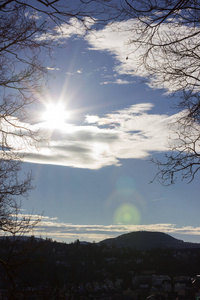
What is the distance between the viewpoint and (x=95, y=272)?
40.5m

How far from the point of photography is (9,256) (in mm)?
5355

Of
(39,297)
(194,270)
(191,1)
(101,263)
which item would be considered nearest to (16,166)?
(39,297)

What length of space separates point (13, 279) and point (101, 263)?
3998cm

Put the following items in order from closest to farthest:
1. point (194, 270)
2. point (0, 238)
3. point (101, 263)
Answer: point (0, 238), point (194, 270), point (101, 263)

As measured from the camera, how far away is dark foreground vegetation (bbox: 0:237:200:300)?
5344mm

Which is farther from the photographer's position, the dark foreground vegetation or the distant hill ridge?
the distant hill ridge

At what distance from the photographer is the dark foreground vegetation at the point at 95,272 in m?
5.34

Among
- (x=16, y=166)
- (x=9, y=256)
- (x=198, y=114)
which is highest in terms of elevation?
(x=198, y=114)

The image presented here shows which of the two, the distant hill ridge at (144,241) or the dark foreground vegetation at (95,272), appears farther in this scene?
the distant hill ridge at (144,241)

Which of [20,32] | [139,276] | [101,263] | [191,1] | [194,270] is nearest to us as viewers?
[191,1]

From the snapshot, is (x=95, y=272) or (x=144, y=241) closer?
(x=95, y=272)

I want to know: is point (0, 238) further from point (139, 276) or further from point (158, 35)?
→ point (139, 276)

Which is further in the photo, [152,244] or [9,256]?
[152,244]

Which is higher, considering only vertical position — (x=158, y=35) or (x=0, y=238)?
(x=158, y=35)
